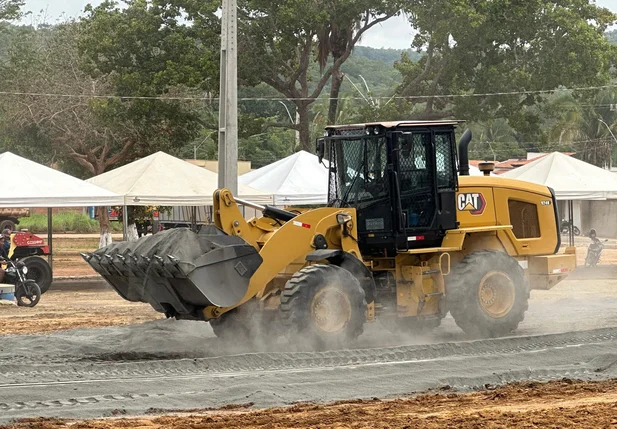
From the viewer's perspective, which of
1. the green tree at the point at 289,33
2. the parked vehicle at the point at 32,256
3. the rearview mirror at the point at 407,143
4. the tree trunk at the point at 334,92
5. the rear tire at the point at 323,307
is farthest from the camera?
the tree trunk at the point at 334,92

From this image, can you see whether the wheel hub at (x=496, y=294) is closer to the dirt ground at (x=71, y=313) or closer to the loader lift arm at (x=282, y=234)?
the loader lift arm at (x=282, y=234)

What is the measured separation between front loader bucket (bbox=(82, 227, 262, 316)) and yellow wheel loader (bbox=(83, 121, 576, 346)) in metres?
0.02

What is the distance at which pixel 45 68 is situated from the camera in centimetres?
5169

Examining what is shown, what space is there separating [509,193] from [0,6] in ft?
179

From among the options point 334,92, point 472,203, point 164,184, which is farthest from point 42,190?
point 334,92

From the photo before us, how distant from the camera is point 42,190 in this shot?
83.1ft

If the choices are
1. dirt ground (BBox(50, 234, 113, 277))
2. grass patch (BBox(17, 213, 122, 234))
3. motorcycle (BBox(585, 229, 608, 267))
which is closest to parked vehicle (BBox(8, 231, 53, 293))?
dirt ground (BBox(50, 234, 113, 277))

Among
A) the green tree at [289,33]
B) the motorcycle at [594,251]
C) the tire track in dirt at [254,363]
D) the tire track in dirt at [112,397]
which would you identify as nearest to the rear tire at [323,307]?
the tire track in dirt at [254,363]

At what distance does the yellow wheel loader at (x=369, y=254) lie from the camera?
524 inches

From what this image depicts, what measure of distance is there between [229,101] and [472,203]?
9258 mm

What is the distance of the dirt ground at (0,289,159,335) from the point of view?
17.8 metres

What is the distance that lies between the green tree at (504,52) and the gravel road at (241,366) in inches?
956

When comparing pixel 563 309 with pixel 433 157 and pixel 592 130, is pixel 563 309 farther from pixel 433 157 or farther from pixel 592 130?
pixel 592 130

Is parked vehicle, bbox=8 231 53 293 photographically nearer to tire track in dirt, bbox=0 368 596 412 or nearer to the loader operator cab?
the loader operator cab
